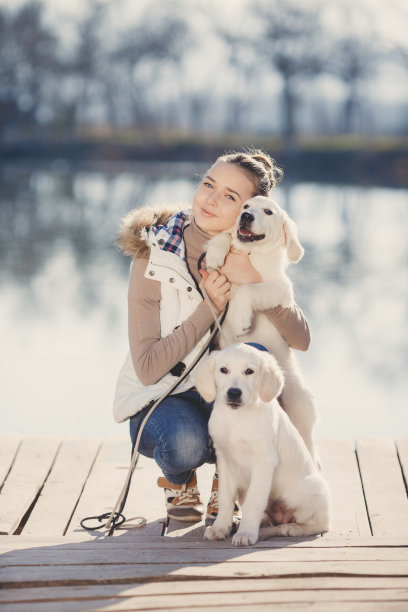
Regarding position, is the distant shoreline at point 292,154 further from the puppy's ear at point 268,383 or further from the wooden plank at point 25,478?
the puppy's ear at point 268,383

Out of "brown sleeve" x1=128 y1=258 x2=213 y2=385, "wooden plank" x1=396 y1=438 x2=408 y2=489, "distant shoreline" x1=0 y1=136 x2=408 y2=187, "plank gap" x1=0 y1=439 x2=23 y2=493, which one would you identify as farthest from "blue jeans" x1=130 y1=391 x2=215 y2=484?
"distant shoreline" x1=0 y1=136 x2=408 y2=187

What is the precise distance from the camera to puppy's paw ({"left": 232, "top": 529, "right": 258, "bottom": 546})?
271cm

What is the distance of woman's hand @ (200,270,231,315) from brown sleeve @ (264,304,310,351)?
20 centimetres

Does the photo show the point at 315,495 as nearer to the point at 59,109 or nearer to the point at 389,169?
the point at 389,169

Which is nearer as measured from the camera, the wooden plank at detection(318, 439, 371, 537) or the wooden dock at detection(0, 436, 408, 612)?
the wooden dock at detection(0, 436, 408, 612)

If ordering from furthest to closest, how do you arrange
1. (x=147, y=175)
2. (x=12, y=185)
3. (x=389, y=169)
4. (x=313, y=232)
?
(x=389, y=169), (x=147, y=175), (x=12, y=185), (x=313, y=232)

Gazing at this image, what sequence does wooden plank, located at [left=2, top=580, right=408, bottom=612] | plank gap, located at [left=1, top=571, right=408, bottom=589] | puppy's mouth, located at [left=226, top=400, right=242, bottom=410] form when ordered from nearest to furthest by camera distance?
wooden plank, located at [left=2, top=580, right=408, bottom=612] < plank gap, located at [left=1, top=571, right=408, bottom=589] < puppy's mouth, located at [left=226, top=400, right=242, bottom=410]

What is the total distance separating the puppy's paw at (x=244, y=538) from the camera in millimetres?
2713

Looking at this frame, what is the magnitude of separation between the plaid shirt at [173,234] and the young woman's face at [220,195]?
0.08 meters

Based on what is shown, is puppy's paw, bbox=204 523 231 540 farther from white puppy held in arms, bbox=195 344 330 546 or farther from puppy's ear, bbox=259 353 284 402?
puppy's ear, bbox=259 353 284 402

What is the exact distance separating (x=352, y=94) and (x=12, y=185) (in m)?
18.8

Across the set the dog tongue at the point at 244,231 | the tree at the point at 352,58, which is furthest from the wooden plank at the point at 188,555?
the tree at the point at 352,58

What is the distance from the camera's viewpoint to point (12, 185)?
21094 millimetres

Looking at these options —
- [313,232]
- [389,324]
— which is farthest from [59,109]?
[389,324]
